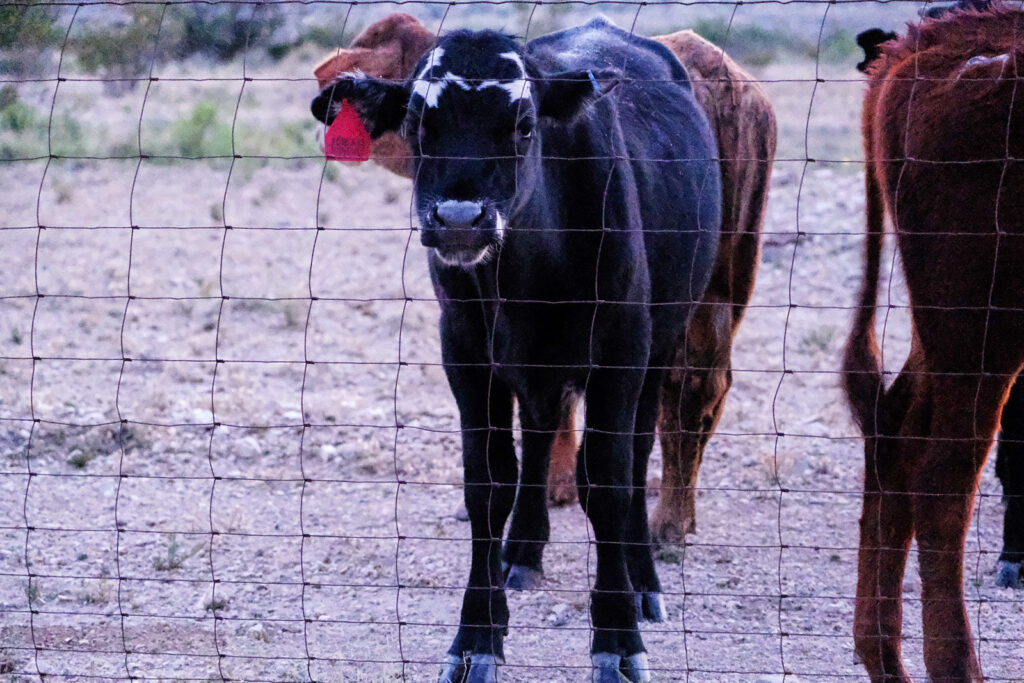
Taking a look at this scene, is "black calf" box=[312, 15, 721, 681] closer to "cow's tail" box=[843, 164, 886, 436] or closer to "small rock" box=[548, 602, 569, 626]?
"small rock" box=[548, 602, 569, 626]

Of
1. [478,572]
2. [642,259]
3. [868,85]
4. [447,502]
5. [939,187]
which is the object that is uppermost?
[868,85]

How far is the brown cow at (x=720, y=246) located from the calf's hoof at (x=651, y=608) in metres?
0.66

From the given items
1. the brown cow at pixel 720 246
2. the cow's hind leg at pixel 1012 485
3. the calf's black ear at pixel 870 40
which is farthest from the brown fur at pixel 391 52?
the cow's hind leg at pixel 1012 485

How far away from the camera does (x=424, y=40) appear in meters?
5.79

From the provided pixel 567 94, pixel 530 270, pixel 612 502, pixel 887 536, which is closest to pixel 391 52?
pixel 567 94

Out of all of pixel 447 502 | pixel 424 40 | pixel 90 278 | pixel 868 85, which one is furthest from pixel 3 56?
pixel 868 85

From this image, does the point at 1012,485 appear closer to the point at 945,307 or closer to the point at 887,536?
the point at 887,536

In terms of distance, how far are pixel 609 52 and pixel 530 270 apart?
4.98 ft

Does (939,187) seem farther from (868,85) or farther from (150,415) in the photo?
(150,415)

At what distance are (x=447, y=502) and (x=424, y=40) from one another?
93.5 inches

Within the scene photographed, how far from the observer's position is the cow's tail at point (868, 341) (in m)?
3.89

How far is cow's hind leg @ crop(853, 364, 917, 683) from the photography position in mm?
3643

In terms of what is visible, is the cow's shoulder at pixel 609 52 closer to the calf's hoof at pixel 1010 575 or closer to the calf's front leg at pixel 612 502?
the calf's front leg at pixel 612 502

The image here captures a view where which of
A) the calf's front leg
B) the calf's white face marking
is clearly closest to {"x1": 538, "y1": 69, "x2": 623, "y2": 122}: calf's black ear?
the calf's white face marking
